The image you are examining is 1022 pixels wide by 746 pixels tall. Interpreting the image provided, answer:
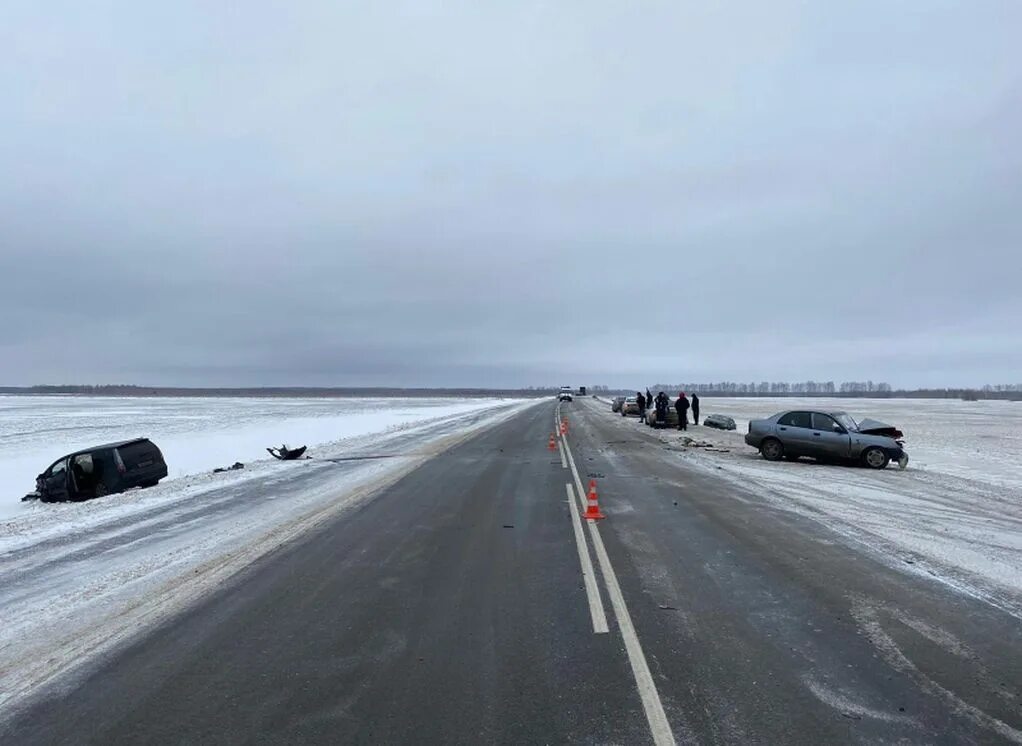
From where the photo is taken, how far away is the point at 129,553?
8656mm

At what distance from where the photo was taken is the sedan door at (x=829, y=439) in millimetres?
19062

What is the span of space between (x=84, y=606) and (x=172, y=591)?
2.46 feet

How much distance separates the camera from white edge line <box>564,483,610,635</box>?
5793mm

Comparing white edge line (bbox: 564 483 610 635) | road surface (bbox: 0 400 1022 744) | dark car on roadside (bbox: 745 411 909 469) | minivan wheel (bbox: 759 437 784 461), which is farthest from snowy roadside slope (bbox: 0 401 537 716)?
dark car on roadside (bbox: 745 411 909 469)

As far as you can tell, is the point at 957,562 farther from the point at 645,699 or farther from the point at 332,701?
the point at 332,701

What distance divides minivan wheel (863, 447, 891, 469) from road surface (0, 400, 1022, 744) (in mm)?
10793

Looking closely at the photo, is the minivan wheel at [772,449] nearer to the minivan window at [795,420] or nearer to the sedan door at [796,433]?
the sedan door at [796,433]

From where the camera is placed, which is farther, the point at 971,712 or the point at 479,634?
the point at 479,634

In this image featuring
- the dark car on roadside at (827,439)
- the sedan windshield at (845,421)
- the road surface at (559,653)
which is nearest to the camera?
the road surface at (559,653)

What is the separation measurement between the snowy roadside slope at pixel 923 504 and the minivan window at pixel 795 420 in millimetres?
1212

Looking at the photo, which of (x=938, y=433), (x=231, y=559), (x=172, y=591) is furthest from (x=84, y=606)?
(x=938, y=433)

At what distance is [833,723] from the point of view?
4.10 metres

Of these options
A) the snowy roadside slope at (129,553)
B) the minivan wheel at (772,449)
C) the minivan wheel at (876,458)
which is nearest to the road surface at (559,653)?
the snowy roadside slope at (129,553)

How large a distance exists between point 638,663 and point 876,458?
1626 centimetres
